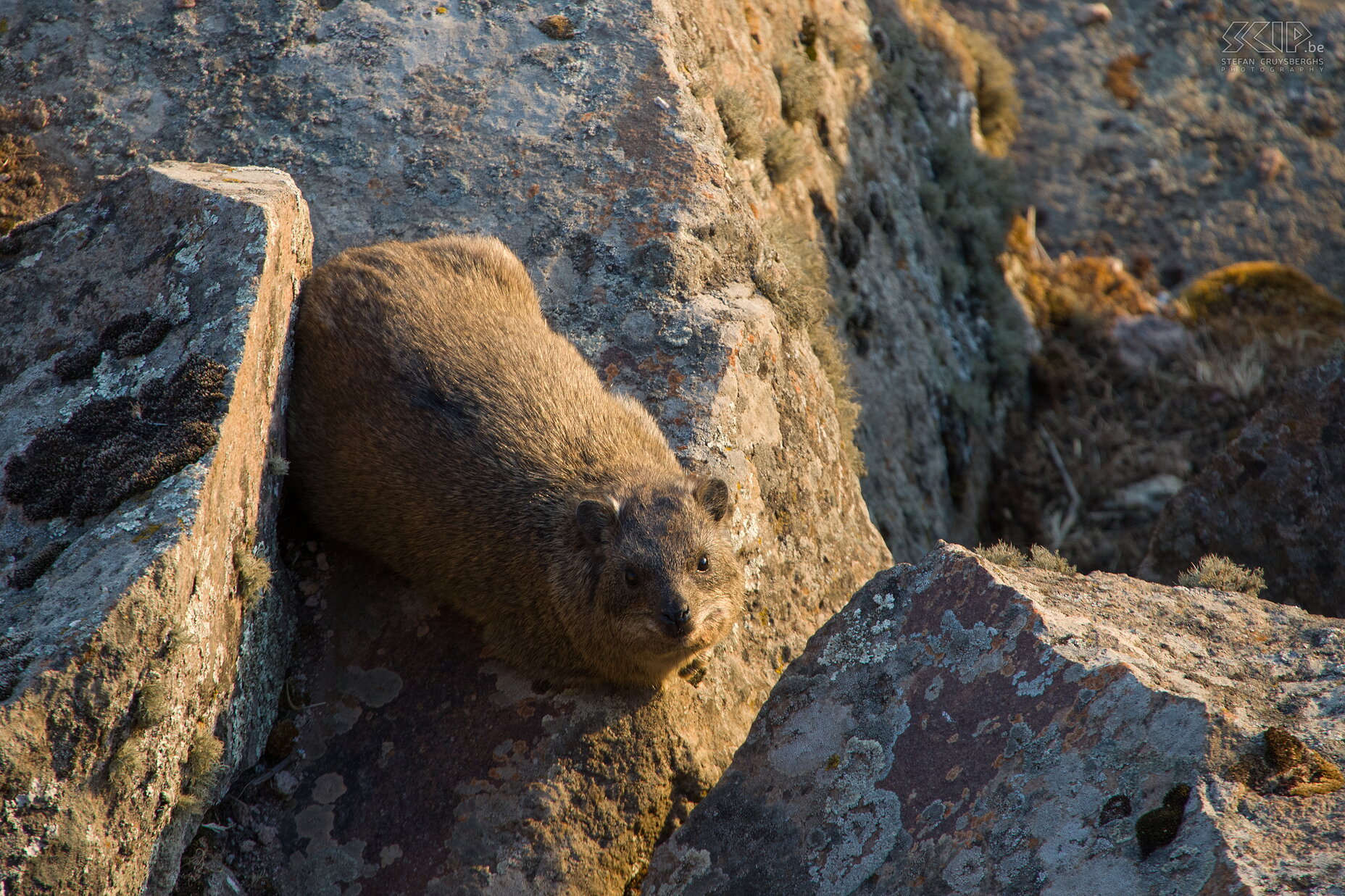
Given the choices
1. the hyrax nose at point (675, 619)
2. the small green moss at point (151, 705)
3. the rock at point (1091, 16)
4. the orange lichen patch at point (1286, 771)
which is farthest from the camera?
the rock at point (1091, 16)

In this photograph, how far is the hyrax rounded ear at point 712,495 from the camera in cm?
573

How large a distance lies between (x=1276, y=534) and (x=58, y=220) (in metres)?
8.20

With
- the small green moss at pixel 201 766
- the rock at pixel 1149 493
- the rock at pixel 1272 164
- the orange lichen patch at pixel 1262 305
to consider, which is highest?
the rock at pixel 1272 164

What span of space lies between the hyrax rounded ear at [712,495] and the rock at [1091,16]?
12286 millimetres

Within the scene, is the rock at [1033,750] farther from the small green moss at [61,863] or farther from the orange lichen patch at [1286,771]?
the small green moss at [61,863]

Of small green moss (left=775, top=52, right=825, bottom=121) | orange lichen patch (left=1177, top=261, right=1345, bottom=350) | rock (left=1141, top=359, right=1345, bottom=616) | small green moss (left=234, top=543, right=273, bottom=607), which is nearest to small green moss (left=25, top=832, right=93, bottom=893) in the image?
small green moss (left=234, top=543, right=273, bottom=607)

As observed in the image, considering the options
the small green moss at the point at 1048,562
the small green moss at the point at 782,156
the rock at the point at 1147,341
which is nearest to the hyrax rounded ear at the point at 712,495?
the small green moss at the point at 1048,562

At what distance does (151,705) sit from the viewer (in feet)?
13.2

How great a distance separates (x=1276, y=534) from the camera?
22.6 ft

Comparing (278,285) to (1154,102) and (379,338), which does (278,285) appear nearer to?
(379,338)

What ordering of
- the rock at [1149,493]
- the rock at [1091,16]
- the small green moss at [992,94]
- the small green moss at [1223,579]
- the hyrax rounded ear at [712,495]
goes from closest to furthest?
the hyrax rounded ear at [712,495] < the small green moss at [1223,579] < the rock at [1149,493] < the small green moss at [992,94] < the rock at [1091,16]

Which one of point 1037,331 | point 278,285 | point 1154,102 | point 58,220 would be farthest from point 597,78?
point 1154,102

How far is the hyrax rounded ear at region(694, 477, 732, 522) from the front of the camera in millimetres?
5730

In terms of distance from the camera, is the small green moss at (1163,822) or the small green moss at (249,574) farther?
the small green moss at (249,574)
